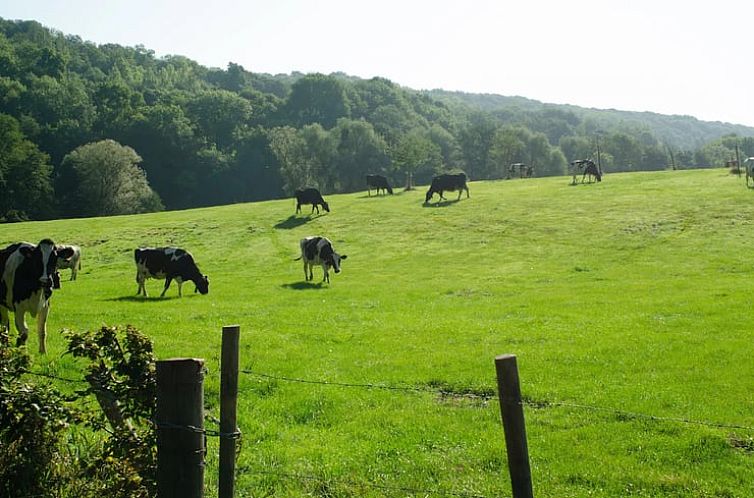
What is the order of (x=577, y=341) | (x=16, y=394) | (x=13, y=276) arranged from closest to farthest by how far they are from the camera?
(x=16, y=394) < (x=13, y=276) < (x=577, y=341)

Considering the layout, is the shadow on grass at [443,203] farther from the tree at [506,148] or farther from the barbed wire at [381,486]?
the tree at [506,148]

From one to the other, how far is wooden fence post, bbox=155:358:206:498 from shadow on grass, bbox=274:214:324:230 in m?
44.1

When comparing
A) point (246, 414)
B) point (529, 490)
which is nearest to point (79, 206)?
point (246, 414)

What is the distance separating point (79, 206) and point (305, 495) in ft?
295

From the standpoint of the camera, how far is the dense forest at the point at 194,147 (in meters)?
86.9

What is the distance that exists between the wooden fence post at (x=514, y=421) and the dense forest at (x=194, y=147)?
253 ft

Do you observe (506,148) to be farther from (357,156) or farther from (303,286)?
(303,286)

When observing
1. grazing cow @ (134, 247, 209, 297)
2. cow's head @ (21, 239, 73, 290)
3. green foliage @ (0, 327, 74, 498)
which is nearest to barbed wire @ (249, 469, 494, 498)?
green foliage @ (0, 327, 74, 498)

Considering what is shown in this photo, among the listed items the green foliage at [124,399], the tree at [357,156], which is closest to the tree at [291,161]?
the tree at [357,156]

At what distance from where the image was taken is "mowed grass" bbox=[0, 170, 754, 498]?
8.98 metres

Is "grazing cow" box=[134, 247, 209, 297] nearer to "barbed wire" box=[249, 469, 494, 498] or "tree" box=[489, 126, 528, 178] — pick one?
"barbed wire" box=[249, 469, 494, 498]

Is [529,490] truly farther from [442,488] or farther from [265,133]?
[265,133]

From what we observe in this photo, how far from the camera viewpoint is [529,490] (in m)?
5.44

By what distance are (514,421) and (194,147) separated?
416 ft
